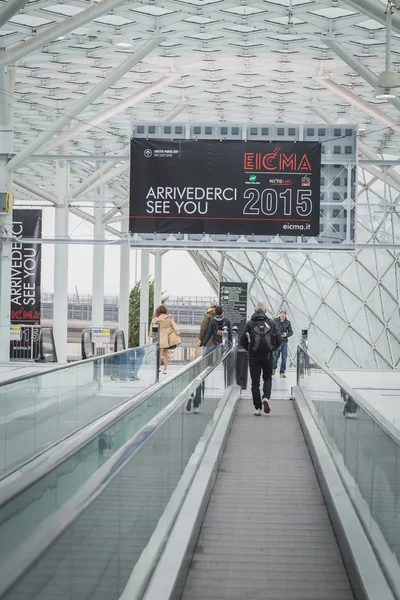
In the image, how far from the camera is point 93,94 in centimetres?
2741

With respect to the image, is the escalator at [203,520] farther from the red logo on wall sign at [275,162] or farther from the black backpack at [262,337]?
the red logo on wall sign at [275,162]

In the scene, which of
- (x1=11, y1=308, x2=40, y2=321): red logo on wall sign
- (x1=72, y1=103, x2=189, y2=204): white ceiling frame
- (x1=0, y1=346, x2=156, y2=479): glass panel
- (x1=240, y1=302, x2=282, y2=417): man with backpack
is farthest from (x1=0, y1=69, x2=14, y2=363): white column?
(x1=240, y1=302, x2=282, y2=417): man with backpack

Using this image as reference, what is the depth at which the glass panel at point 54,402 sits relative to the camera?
11242 mm

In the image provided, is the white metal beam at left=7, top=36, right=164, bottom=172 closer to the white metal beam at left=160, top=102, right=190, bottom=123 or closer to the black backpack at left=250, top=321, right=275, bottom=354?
the white metal beam at left=160, top=102, right=190, bottom=123

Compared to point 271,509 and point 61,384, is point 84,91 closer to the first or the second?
point 61,384

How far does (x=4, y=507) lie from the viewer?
3.21 meters

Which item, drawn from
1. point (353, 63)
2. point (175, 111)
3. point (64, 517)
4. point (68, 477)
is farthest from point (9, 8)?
point (175, 111)

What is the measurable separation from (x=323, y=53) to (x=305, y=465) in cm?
2159

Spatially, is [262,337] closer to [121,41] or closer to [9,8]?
[9,8]

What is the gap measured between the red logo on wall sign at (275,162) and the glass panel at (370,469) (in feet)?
47.8

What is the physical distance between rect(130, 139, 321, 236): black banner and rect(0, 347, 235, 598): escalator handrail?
18537 millimetres

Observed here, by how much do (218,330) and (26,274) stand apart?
40.5 feet

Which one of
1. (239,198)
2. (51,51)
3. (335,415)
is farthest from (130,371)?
(51,51)

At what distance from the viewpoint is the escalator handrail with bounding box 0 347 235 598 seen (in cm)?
307
